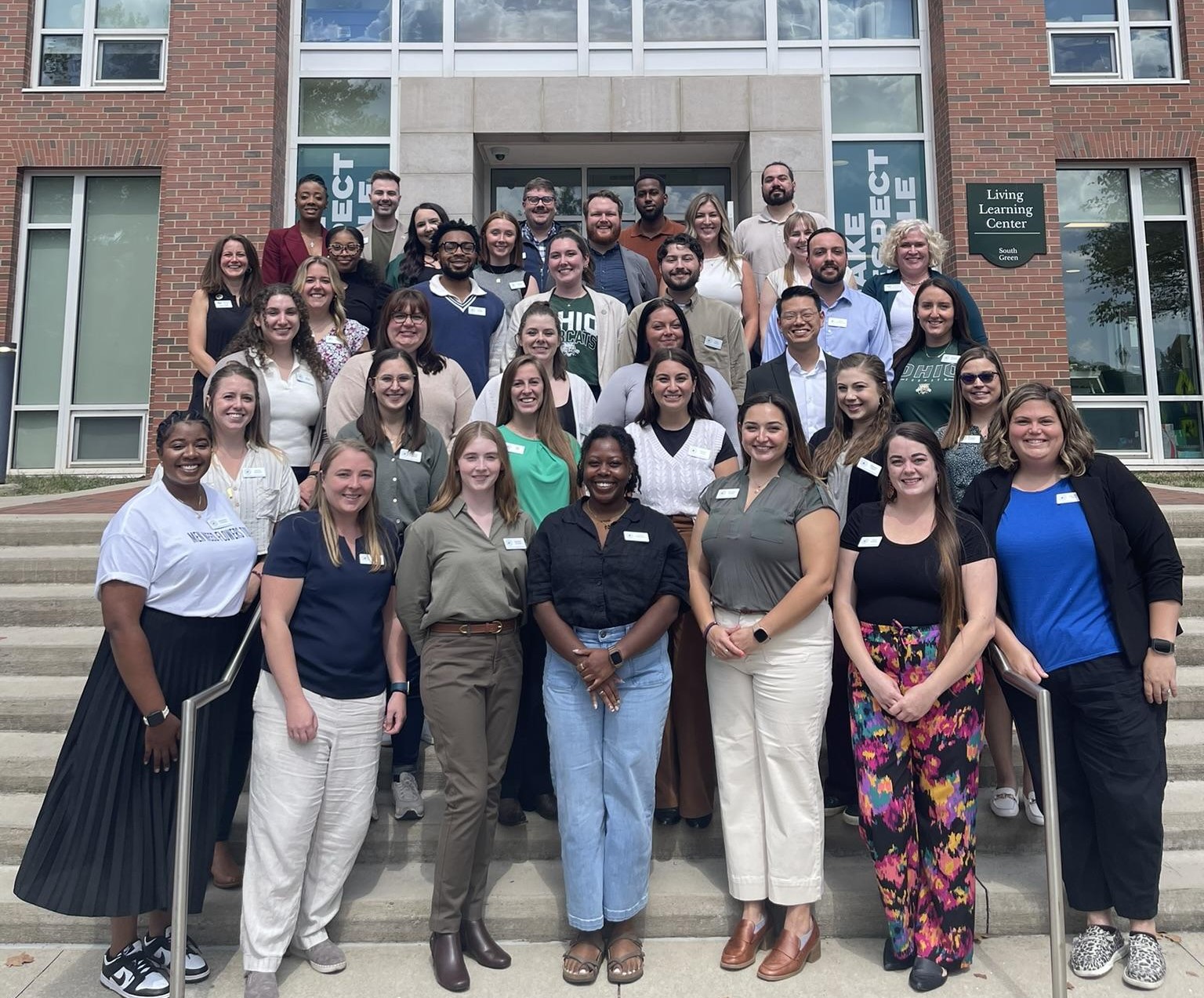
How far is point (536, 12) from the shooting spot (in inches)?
415

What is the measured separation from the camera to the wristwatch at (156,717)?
3.24 meters

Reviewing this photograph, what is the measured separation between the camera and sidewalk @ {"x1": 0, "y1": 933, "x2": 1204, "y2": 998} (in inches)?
131

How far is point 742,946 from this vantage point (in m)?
3.49

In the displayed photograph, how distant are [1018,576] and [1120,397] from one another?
8.35 metres

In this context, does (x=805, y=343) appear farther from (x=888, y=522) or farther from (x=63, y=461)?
(x=63, y=461)

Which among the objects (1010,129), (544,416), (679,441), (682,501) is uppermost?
(1010,129)

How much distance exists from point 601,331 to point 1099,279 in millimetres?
7948

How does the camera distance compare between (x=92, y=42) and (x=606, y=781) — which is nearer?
(x=606, y=781)

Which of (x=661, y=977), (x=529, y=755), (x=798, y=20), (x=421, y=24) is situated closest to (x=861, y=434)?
(x=529, y=755)

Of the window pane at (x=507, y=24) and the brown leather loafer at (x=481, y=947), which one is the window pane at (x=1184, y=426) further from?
the brown leather loafer at (x=481, y=947)

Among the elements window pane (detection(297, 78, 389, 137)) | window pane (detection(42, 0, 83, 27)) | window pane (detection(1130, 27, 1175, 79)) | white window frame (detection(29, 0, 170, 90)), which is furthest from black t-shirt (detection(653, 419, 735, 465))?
window pane (detection(42, 0, 83, 27))

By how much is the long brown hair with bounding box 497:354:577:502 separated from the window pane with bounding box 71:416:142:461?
26.1ft

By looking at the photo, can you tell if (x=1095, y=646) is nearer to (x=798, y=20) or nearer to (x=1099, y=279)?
(x=1099, y=279)

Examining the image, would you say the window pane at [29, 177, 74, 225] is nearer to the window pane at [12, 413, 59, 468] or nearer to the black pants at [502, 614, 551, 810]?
the window pane at [12, 413, 59, 468]
